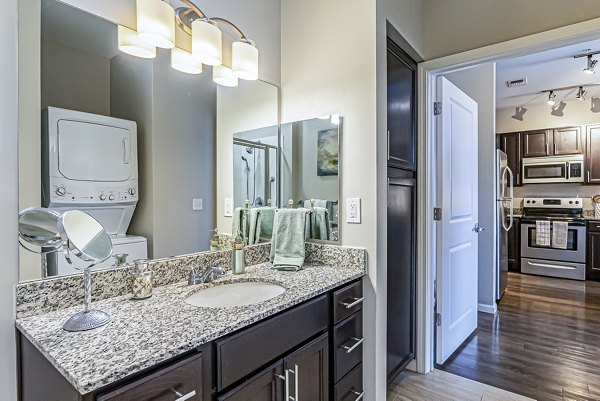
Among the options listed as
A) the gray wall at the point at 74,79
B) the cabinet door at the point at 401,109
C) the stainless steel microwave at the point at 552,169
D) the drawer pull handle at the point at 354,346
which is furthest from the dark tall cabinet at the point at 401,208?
the stainless steel microwave at the point at 552,169

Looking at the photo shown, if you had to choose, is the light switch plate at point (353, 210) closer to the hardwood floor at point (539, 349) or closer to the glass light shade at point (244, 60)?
the glass light shade at point (244, 60)

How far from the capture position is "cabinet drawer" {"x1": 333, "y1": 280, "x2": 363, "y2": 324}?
1.46 meters

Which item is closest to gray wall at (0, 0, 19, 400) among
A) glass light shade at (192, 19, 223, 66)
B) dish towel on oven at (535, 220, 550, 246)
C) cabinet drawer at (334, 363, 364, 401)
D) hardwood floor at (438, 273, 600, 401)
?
glass light shade at (192, 19, 223, 66)

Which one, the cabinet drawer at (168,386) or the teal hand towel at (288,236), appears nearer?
the cabinet drawer at (168,386)

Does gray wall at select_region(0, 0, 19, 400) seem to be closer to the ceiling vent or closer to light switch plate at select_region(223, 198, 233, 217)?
light switch plate at select_region(223, 198, 233, 217)

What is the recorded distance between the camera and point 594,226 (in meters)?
4.48

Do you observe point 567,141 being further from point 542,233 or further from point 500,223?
point 500,223

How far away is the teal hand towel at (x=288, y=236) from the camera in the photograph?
179 centimetres

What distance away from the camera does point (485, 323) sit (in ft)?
10.3

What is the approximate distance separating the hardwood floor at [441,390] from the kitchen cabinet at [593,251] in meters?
3.67

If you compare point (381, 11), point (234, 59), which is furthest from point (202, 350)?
point (381, 11)

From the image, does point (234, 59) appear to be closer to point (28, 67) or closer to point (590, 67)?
point (28, 67)

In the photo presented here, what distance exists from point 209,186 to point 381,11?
126 centimetres

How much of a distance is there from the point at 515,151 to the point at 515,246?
1.54 metres
